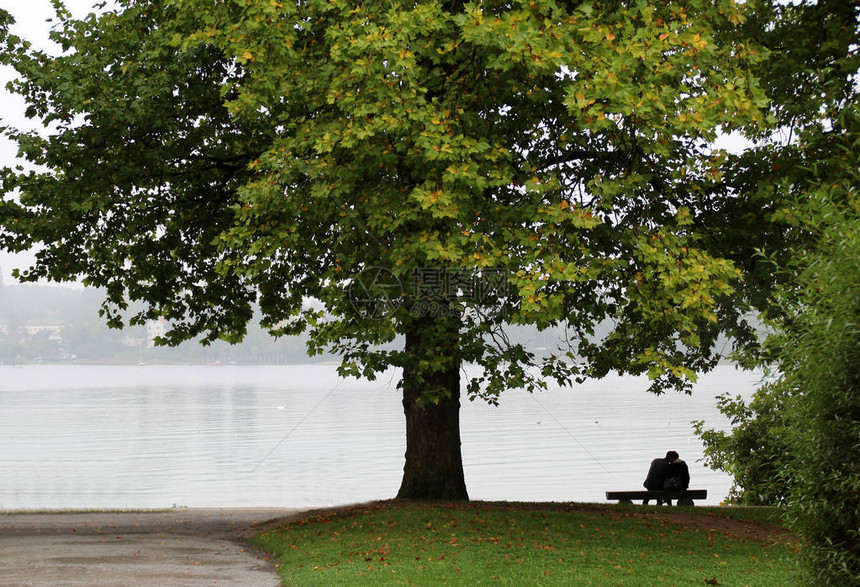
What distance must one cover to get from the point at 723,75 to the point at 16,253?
1293 cm

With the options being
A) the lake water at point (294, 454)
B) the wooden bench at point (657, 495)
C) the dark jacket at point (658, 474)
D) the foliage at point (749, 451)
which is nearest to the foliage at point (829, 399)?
the lake water at point (294, 454)

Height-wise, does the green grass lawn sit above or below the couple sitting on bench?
below

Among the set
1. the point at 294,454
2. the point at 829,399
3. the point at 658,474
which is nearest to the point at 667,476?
the point at 658,474

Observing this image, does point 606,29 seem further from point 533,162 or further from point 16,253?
point 16,253

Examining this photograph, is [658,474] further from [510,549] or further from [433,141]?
[433,141]

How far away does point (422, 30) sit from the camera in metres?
13.1

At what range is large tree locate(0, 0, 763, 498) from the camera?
43.0 ft

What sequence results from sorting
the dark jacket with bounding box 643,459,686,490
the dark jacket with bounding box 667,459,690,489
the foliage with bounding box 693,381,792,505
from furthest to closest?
the foliage with bounding box 693,381,792,505, the dark jacket with bounding box 667,459,690,489, the dark jacket with bounding box 643,459,686,490

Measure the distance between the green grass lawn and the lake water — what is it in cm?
285

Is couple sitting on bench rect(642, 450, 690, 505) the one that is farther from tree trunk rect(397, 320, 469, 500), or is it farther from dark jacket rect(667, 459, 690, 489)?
tree trunk rect(397, 320, 469, 500)

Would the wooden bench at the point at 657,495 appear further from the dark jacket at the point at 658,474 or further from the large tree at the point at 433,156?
the large tree at the point at 433,156

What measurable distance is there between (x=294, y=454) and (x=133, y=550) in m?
44.5

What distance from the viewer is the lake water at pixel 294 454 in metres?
40.6

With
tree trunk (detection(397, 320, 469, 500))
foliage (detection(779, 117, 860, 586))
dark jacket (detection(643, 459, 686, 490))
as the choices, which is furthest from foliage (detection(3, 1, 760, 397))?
foliage (detection(779, 117, 860, 586))
